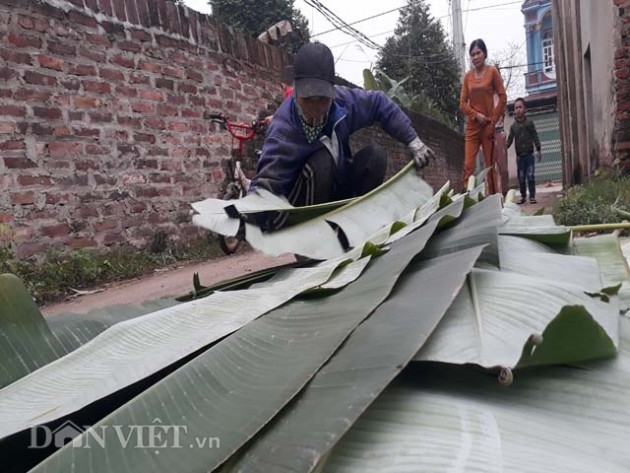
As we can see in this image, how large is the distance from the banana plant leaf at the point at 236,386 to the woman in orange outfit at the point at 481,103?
443 centimetres

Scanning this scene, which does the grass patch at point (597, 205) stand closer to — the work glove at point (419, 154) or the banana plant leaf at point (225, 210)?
the work glove at point (419, 154)

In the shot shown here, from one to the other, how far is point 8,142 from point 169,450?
3006 mm

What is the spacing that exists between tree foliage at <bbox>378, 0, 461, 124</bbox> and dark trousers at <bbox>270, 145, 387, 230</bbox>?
613 inches

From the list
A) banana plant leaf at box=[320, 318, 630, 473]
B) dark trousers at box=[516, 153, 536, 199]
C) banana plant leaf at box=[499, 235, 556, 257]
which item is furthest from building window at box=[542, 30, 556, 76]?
banana plant leaf at box=[320, 318, 630, 473]

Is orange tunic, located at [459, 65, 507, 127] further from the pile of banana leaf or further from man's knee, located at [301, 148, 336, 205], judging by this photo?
the pile of banana leaf

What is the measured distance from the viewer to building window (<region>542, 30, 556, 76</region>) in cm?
2909

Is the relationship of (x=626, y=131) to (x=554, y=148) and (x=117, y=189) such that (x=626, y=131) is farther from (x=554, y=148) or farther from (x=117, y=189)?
(x=554, y=148)

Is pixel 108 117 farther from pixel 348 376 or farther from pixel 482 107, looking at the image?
pixel 348 376

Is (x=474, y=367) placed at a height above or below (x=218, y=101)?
below

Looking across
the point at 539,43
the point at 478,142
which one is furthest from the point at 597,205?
the point at 539,43

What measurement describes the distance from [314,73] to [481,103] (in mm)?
3477

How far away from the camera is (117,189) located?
12.5ft

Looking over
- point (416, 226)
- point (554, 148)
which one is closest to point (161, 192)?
point (416, 226)

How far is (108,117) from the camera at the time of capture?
3781mm
